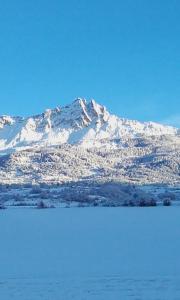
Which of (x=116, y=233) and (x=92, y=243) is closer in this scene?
(x=92, y=243)

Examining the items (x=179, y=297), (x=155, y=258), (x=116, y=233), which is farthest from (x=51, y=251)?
(x=179, y=297)

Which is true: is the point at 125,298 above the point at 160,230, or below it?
below

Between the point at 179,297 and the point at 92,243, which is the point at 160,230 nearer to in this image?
the point at 92,243

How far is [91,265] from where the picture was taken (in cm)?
2086

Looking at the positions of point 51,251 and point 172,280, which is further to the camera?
point 51,251

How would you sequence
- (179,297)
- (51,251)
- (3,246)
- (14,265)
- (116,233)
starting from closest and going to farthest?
(179,297), (14,265), (51,251), (3,246), (116,233)

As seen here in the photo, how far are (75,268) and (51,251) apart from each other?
4878 millimetres

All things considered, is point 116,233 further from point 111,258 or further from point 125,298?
point 125,298

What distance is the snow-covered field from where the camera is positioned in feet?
53.0

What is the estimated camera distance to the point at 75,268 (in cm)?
2028

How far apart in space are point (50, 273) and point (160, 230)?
620 inches

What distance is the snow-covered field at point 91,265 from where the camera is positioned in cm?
1614

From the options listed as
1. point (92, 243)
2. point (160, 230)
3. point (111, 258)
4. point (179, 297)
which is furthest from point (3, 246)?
point (179, 297)

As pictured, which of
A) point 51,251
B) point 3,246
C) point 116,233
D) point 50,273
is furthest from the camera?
point 116,233
